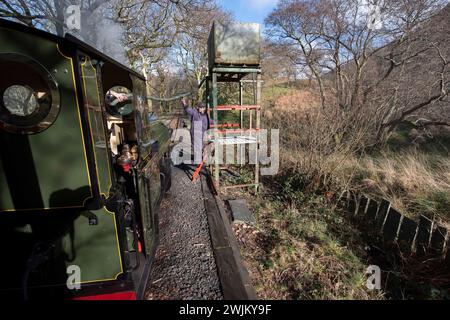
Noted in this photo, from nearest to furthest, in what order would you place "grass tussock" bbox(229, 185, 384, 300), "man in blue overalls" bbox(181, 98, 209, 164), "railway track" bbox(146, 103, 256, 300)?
"railway track" bbox(146, 103, 256, 300)
"grass tussock" bbox(229, 185, 384, 300)
"man in blue overalls" bbox(181, 98, 209, 164)

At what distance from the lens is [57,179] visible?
182 cm

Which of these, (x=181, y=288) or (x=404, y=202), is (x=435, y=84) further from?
(x=181, y=288)

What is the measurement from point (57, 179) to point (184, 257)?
1.98m

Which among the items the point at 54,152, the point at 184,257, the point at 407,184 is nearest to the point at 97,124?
the point at 54,152

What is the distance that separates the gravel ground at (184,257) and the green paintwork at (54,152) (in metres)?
1.52

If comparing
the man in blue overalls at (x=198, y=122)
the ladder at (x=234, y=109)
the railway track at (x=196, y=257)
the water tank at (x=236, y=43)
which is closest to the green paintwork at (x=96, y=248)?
the railway track at (x=196, y=257)

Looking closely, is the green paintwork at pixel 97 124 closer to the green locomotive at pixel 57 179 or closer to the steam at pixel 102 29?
the green locomotive at pixel 57 179

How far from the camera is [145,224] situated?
8.90 ft

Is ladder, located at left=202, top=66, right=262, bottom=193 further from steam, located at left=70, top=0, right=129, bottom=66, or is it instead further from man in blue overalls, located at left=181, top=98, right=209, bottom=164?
steam, located at left=70, top=0, right=129, bottom=66

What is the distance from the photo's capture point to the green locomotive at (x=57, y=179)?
1.65 m

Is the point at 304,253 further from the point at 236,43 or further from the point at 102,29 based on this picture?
the point at 102,29

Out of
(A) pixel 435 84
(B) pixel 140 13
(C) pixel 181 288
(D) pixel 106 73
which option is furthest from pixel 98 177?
(B) pixel 140 13

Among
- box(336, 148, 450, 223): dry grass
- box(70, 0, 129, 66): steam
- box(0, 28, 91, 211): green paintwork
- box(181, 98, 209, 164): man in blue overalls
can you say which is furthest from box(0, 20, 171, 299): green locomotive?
box(70, 0, 129, 66): steam

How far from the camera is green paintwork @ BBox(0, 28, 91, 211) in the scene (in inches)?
65.1
